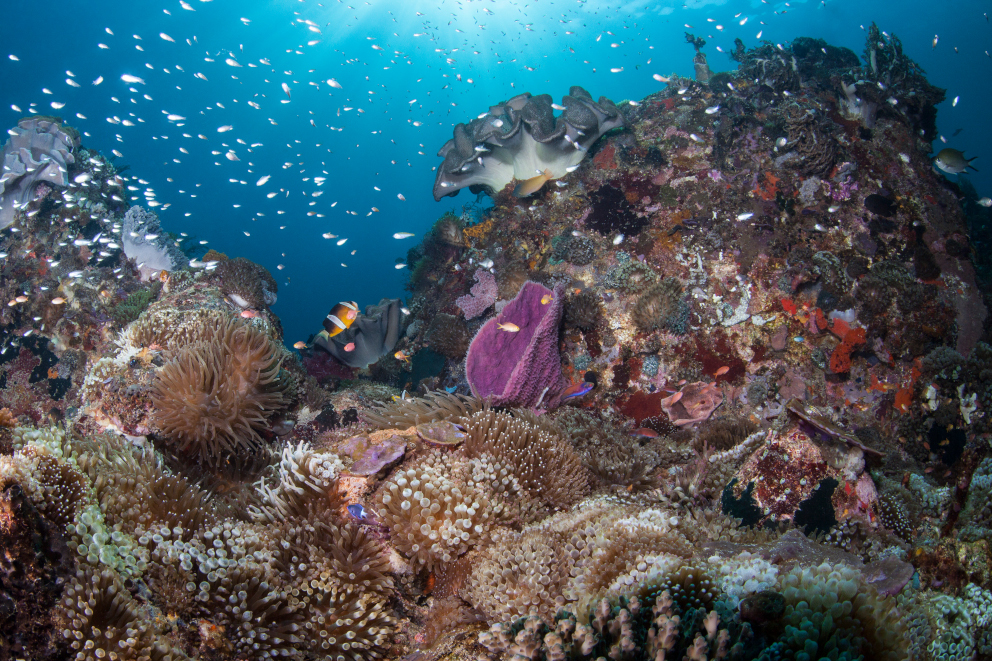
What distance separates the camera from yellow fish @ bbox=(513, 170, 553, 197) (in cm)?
786

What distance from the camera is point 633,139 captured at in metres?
7.94

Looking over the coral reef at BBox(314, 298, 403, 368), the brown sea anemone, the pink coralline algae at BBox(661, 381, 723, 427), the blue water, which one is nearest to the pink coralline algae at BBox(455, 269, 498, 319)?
the coral reef at BBox(314, 298, 403, 368)

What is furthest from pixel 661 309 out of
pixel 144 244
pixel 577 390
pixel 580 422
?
pixel 144 244

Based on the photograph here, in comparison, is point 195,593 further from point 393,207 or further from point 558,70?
point 393,207

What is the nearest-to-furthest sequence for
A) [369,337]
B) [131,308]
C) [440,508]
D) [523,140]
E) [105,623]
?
[105,623]
[440,508]
[131,308]
[523,140]
[369,337]

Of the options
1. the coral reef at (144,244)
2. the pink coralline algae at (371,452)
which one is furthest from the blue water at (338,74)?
Result: the pink coralline algae at (371,452)

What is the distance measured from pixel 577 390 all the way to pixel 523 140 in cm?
514

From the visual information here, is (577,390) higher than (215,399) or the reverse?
higher

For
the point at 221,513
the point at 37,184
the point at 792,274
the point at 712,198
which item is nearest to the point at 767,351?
the point at 792,274

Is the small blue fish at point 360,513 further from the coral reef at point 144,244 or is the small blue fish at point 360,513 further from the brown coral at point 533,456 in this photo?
the coral reef at point 144,244

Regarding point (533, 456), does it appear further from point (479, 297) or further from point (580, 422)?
point (479, 297)

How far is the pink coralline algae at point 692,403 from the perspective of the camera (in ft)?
18.7

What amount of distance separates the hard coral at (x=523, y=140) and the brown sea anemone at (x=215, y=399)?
19.0ft

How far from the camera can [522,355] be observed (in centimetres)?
570
